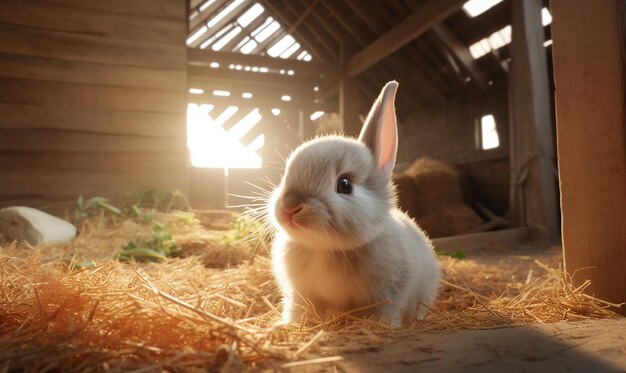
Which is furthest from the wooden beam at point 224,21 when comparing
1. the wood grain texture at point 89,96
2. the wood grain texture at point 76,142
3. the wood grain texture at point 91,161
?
the wood grain texture at point 91,161

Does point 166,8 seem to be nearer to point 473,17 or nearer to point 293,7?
point 293,7

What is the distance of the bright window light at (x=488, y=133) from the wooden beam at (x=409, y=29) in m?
2.86

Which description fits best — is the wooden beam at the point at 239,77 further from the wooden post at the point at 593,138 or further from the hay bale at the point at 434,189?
the wooden post at the point at 593,138

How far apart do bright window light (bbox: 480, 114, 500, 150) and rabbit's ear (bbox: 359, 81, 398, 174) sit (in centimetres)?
749

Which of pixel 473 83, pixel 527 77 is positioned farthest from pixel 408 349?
pixel 473 83

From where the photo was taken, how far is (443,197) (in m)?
7.75

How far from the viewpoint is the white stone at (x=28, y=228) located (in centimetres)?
425

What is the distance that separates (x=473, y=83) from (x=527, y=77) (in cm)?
329

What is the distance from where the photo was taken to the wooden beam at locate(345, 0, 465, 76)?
600 centimetres

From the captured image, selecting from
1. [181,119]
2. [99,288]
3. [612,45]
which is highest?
[181,119]

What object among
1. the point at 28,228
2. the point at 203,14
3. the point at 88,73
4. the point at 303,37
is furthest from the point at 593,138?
the point at 203,14

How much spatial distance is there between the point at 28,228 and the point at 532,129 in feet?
19.0

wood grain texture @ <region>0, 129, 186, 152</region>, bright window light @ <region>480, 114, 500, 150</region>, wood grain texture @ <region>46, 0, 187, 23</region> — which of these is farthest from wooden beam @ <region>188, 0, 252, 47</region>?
bright window light @ <region>480, 114, 500, 150</region>

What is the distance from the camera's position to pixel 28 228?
4.31 m
